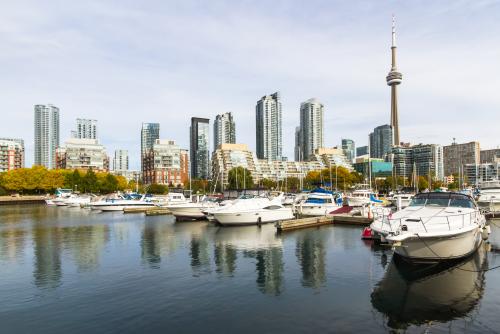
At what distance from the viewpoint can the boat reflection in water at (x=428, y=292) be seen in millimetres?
14805

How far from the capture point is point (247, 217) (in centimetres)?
4388

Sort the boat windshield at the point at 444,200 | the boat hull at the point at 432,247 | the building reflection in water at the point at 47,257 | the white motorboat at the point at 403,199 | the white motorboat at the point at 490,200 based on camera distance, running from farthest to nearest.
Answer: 1. the white motorboat at the point at 490,200
2. the white motorboat at the point at 403,199
3. the boat windshield at the point at 444,200
4. the building reflection in water at the point at 47,257
5. the boat hull at the point at 432,247

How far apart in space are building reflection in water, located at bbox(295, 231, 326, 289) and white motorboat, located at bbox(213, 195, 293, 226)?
774 centimetres

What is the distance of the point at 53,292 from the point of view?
18562 millimetres

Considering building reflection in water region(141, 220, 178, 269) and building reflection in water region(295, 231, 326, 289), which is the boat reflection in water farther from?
building reflection in water region(141, 220, 178, 269)

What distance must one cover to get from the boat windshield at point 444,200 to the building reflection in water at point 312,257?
7.89m

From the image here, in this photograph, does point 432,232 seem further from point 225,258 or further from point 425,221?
point 225,258

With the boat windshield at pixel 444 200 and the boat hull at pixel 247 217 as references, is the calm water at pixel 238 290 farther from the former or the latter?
the boat hull at pixel 247 217

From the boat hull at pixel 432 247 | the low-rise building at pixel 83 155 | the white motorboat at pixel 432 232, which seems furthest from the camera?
the low-rise building at pixel 83 155

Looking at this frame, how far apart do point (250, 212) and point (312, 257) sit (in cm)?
1825

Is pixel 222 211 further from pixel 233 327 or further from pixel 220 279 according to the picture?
pixel 233 327

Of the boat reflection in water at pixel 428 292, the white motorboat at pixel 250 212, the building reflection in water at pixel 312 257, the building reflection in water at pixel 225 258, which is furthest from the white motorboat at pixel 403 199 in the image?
the white motorboat at pixel 250 212

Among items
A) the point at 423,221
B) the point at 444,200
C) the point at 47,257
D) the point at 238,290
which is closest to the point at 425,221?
the point at 423,221

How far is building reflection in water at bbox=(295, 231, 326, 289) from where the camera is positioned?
20175 mm
